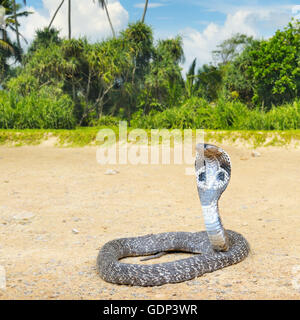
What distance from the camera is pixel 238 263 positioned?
3.93m

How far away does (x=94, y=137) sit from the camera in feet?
41.6

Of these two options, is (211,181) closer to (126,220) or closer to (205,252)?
(205,252)

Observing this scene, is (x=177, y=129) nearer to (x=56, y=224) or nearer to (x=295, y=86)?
(x=56, y=224)

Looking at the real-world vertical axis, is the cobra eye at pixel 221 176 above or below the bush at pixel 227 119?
below

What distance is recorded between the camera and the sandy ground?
342 centimetres

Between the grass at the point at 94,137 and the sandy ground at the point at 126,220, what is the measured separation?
3.54ft

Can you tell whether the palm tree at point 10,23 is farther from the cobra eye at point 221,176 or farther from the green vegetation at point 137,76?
the cobra eye at point 221,176

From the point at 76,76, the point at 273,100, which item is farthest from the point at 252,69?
the point at 76,76

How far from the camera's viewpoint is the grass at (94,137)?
11.6 meters

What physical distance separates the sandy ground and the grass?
108 centimetres

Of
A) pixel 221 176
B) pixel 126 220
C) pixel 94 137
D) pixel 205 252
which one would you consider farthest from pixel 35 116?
pixel 221 176

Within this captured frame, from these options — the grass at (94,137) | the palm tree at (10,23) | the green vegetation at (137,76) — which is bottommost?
the grass at (94,137)

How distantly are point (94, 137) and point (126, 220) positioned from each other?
738 cm

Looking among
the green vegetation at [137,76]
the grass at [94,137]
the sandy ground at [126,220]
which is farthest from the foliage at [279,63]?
the sandy ground at [126,220]
